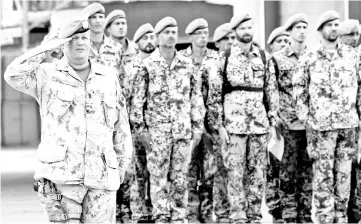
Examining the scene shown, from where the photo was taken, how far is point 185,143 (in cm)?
923

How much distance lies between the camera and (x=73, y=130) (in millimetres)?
6164

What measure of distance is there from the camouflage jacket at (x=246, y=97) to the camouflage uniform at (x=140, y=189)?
831 mm

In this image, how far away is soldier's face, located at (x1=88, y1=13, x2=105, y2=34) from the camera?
9.58 meters

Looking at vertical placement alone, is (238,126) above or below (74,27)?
below

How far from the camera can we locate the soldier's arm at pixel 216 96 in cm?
941

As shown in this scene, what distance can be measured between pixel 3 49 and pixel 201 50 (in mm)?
22408

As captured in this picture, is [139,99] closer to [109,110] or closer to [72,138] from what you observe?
[109,110]

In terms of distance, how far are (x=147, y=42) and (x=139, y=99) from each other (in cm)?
181

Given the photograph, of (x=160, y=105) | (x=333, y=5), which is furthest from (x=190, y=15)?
(x=160, y=105)

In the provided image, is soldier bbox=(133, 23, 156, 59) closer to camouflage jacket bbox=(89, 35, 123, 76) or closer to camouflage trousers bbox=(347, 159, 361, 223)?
camouflage jacket bbox=(89, 35, 123, 76)

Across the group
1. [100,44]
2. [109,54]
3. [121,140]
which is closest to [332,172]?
[109,54]

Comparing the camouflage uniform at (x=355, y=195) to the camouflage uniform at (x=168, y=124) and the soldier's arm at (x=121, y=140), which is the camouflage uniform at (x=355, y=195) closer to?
the camouflage uniform at (x=168, y=124)

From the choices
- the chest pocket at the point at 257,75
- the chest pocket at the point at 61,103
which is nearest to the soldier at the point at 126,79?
the chest pocket at the point at 257,75

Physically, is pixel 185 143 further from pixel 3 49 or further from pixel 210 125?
pixel 3 49
